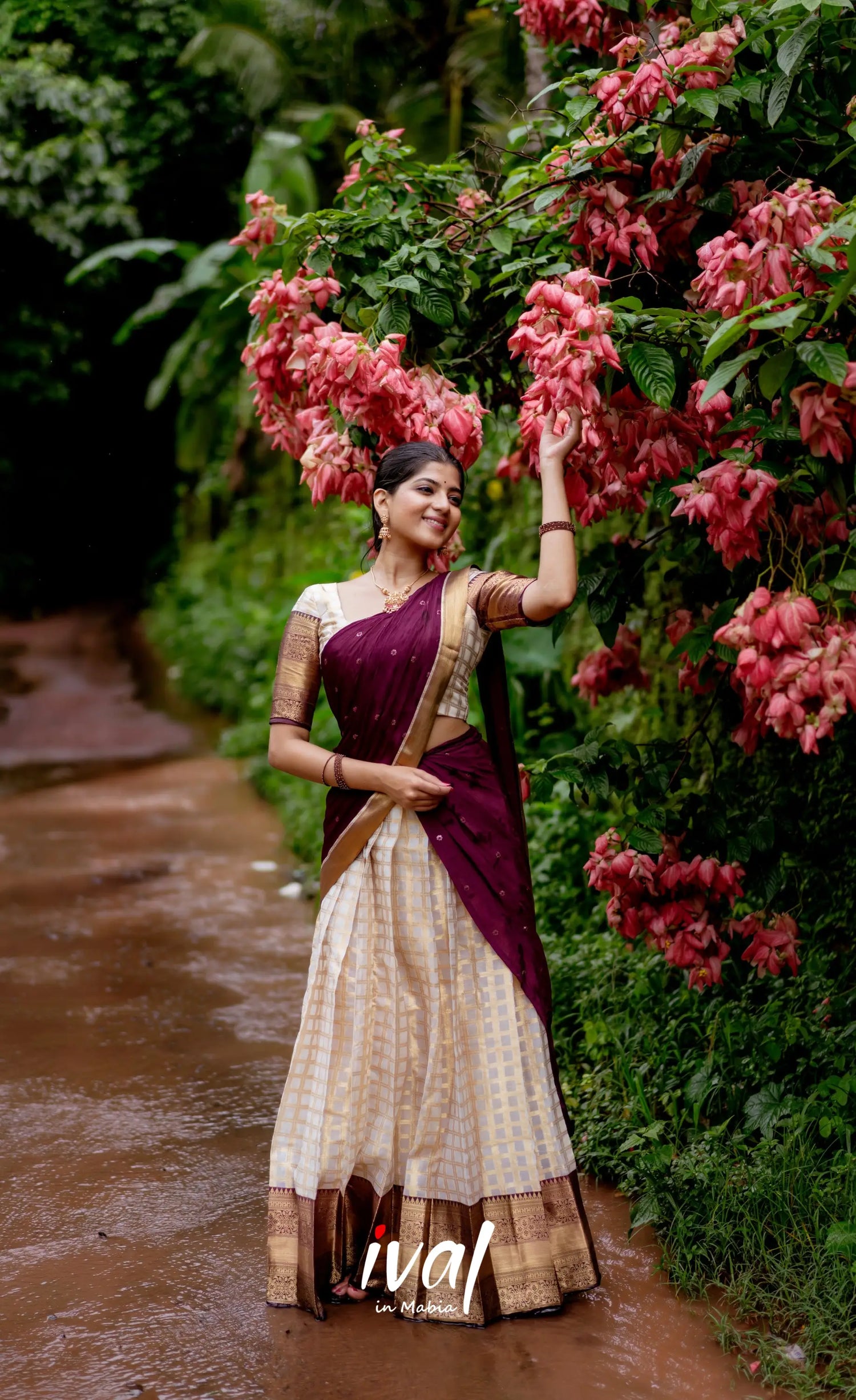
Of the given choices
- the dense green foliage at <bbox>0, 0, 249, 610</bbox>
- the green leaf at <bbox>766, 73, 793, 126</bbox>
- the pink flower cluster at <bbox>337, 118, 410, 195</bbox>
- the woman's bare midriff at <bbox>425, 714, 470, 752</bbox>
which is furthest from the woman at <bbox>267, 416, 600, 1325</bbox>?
the dense green foliage at <bbox>0, 0, 249, 610</bbox>

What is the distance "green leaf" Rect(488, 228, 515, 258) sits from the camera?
3473 mm

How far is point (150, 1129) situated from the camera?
13.6 feet

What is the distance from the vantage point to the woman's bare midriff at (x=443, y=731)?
3.14m

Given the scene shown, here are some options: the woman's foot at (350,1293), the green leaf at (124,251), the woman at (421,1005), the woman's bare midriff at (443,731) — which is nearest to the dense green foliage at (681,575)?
the woman at (421,1005)

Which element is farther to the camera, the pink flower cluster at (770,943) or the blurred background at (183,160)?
the blurred background at (183,160)

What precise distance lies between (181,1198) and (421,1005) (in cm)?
113

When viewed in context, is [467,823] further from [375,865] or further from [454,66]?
[454,66]

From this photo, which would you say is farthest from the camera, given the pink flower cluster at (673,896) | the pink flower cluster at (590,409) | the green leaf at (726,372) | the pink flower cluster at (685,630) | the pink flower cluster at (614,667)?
the pink flower cluster at (614,667)

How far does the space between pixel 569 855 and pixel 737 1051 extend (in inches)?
63.8

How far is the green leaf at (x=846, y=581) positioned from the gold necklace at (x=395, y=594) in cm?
100

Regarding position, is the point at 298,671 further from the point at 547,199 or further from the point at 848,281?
the point at 848,281

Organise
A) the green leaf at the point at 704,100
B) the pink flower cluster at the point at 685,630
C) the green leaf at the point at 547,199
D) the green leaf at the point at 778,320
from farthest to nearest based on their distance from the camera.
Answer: the pink flower cluster at the point at 685,630, the green leaf at the point at 547,199, the green leaf at the point at 704,100, the green leaf at the point at 778,320

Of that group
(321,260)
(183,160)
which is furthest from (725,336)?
(183,160)

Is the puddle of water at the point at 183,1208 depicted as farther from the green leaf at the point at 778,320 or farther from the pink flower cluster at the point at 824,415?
the green leaf at the point at 778,320
